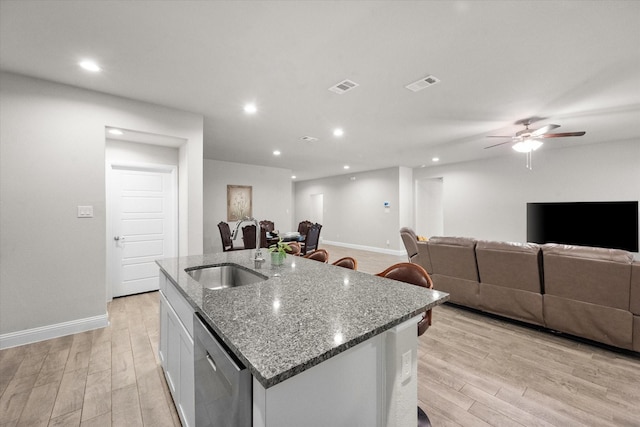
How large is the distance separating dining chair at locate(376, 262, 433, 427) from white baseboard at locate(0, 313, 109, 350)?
3186 millimetres

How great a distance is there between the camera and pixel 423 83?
284 cm

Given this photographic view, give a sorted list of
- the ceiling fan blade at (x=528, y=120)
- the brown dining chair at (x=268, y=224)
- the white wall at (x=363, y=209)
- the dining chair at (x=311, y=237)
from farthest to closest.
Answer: the white wall at (x=363, y=209)
the brown dining chair at (x=268, y=224)
the dining chair at (x=311, y=237)
the ceiling fan blade at (x=528, y=120)

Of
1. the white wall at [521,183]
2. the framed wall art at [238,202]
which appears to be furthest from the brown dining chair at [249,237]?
the white wall at [521,183]

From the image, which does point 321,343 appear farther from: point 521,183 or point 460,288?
point 521,183

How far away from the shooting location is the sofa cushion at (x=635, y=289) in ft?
7.36

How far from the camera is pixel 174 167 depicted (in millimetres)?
4121

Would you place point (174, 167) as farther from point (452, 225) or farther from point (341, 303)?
point (452, 225)

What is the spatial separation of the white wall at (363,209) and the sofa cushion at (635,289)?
18.1ft

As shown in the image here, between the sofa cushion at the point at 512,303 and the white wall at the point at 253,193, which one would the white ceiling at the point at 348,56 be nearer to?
the sofa cushion at the point at 512,303

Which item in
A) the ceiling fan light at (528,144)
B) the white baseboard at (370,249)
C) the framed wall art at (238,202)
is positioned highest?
the ceiling fan light at (528,144)

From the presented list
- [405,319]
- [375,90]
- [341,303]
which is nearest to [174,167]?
[375,90]

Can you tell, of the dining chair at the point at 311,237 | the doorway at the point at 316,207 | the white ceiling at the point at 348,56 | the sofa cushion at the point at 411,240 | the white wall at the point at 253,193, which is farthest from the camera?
the doorway at the point at 316,207

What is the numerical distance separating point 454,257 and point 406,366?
2497 mm

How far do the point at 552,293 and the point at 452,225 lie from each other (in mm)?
4954
